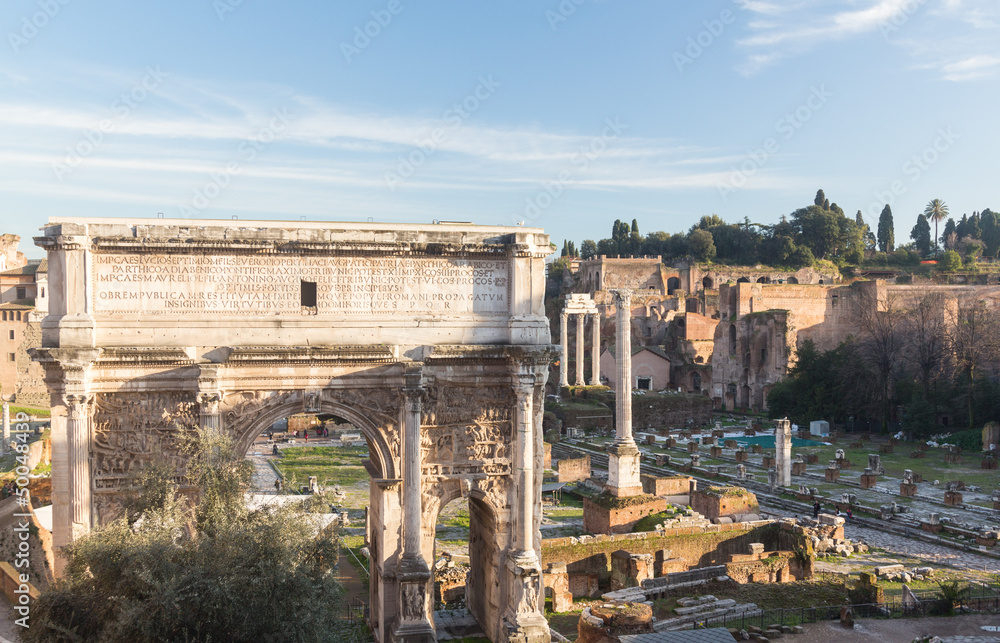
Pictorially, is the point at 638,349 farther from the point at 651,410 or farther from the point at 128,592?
the point at 128,592

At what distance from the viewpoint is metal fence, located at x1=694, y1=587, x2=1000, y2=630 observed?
16125mm

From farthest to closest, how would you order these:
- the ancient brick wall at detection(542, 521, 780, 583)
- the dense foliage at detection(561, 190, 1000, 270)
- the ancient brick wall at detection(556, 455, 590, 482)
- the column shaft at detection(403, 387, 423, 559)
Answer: the dense foliage at detection(561, 190, 1000, 270), the ancient brick wall at detection(556, 455, 590, 482), the ancient brick wall at detection(542, 521, 780, 583), the column shaft at detection(403, 387, 423, 559)

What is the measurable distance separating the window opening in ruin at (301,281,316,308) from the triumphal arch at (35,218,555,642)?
0.02 metres

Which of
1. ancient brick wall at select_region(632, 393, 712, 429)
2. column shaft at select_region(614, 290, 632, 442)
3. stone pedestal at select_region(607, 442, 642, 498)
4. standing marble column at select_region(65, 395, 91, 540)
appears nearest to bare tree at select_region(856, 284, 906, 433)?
ancient brick wall at select_region(632, 393, 712, 429)

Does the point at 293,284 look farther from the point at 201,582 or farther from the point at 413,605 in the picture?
the point at 413,605

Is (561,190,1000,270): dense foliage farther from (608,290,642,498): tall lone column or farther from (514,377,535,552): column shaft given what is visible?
(514,377,535,552): column shaft

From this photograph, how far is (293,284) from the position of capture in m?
13.0

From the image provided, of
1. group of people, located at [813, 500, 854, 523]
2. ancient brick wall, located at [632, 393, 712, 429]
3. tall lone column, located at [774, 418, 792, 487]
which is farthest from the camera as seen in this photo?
ancient brick wall, located at [632, 393, 712, 429]

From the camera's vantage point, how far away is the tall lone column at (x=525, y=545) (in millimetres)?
13266

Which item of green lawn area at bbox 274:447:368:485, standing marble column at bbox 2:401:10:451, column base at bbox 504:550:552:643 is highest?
column base at bbox 504:550:552:643

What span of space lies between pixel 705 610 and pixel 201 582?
1075 centimetres

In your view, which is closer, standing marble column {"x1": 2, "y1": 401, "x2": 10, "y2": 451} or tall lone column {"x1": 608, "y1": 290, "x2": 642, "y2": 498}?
tall lone column {"x1": 608, "y1": 290, "x2": 642, "y2": 498}

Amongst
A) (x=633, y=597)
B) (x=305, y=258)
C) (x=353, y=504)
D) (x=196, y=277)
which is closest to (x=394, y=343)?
(x=305, y=258)

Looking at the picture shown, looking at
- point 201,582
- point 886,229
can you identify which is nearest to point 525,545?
point 201,582
